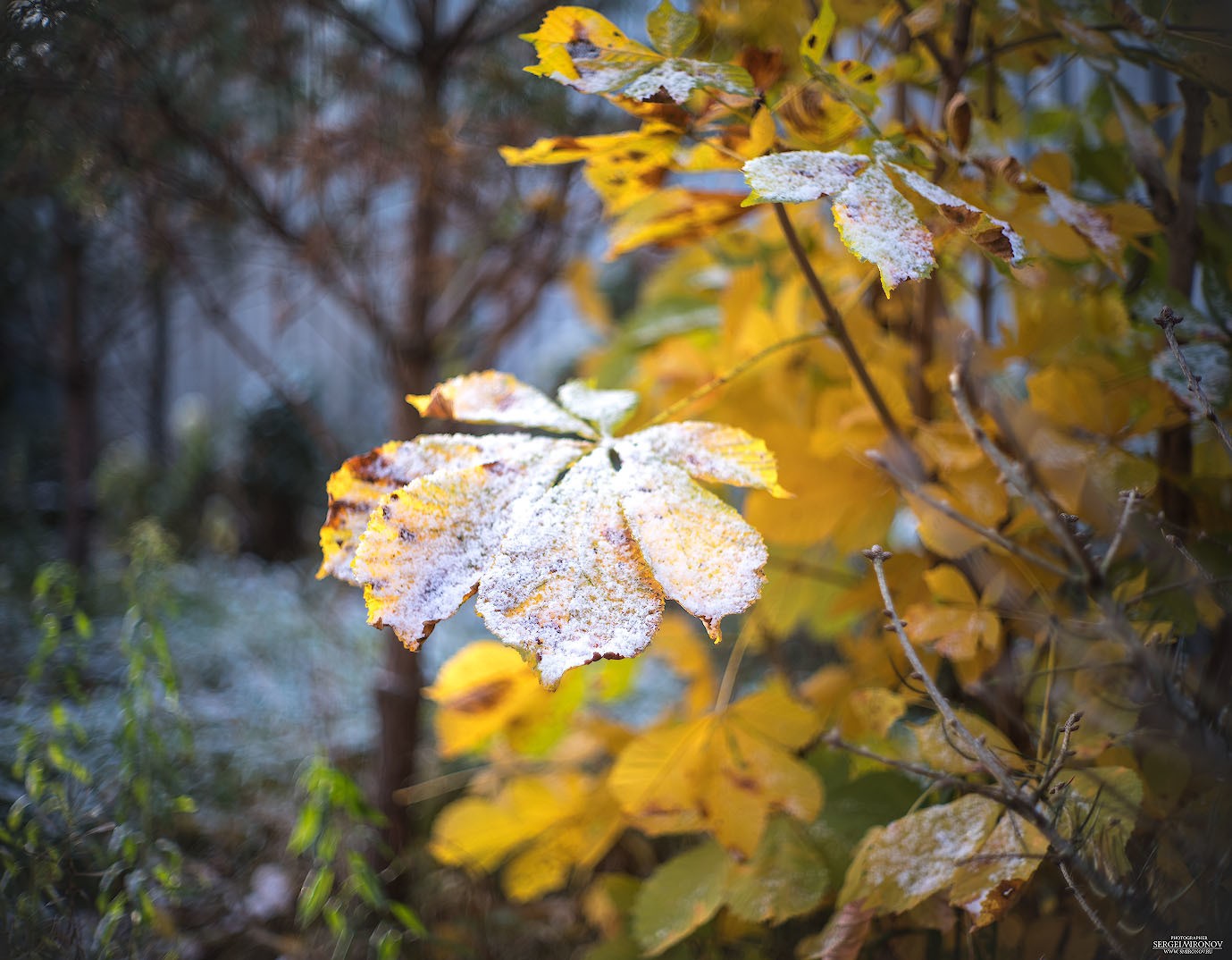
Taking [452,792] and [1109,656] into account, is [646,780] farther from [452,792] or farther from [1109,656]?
[452,792]

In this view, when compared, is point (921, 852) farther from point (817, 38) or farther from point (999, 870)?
point (817, 38)

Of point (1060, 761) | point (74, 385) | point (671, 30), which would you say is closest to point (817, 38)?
point (671, 30)

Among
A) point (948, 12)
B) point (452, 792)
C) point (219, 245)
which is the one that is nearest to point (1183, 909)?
point (948, 12)

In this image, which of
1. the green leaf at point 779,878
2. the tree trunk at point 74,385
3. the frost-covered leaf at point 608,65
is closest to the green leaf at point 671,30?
the frost-covered leaf at point 608,65

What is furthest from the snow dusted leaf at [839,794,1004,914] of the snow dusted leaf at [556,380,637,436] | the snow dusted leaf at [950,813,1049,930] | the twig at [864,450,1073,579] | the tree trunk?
the tree trunk

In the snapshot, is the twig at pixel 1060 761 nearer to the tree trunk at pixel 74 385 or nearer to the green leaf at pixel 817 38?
the green leaf at pixel 817 38

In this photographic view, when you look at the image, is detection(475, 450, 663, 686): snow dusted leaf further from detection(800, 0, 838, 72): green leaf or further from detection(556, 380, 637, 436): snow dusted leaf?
detection(800, 0, 838, 72): green leaf
